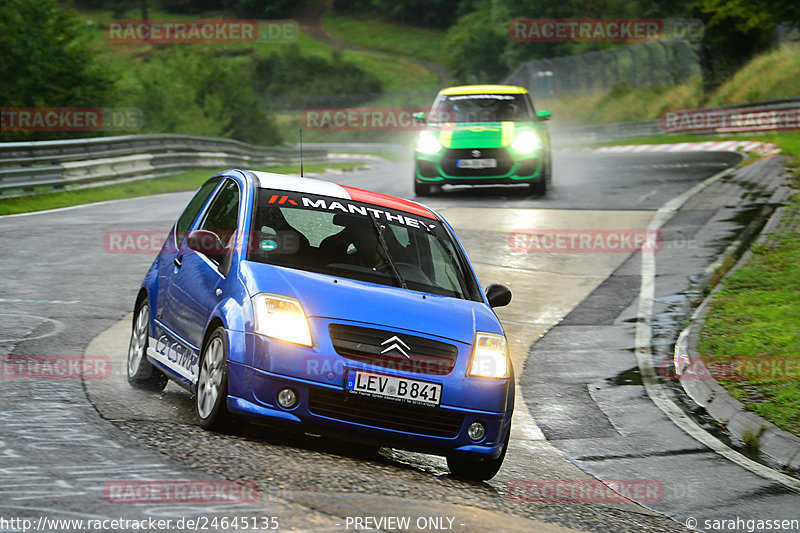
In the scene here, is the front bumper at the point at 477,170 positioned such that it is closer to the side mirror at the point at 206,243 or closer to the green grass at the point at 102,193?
the green grass at the point at 102,193

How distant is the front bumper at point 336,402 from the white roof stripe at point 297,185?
1.59 metres

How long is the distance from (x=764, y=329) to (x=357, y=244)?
5.67m

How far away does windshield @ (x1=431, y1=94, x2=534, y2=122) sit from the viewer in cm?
2002

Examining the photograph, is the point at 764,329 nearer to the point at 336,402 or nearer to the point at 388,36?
the point at 336,402

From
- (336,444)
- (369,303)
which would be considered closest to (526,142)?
(336,444)

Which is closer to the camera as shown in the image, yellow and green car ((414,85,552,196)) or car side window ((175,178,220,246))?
car side window ((175,178,220,246))

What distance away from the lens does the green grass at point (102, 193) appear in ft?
63.6

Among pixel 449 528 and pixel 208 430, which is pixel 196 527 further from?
pixel 208 430

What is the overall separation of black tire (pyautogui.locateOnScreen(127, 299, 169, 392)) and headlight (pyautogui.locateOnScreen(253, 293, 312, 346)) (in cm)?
174

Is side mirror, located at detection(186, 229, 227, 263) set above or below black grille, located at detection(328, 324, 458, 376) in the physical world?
above

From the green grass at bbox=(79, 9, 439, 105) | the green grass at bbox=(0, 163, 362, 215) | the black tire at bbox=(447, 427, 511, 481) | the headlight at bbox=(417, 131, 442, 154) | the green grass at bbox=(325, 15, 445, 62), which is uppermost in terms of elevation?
the green grass at bbox=(325, 15, 445, 62)

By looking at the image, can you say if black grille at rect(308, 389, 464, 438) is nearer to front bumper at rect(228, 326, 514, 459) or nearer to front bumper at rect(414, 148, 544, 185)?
front bumper at rect(228, 326, 514, 459)

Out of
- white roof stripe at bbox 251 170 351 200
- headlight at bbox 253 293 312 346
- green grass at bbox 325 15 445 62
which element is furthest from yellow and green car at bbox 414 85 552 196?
green grass at bbox 325 15 445 62

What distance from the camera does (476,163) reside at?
19609 millimetres
